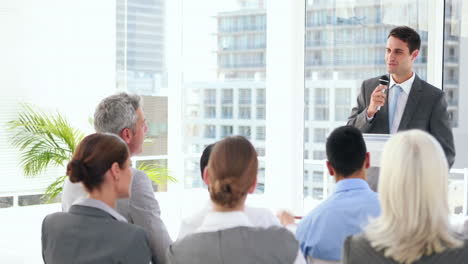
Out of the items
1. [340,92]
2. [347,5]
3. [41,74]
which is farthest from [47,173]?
[347,5]

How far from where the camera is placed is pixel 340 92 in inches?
243

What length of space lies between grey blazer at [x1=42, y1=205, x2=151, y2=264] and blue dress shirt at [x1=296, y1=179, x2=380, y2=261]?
63 centimetres

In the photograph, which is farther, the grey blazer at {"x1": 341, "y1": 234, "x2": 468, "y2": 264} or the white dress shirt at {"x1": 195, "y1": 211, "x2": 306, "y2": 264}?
the white dress shirt at {"x1": 195, "y1": 211, "x2": 306, "y2": 264}

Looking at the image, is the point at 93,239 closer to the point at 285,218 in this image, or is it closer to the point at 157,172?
the point at 285,218

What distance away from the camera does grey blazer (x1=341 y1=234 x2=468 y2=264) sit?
69.1 inches

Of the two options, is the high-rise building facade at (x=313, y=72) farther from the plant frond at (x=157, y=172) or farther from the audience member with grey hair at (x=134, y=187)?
the audience member with grey hair at (x=134, y=187)

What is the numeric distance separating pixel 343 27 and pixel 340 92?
0.65 meters

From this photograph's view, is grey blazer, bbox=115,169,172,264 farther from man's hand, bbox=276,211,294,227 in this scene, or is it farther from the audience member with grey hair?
man's hand, bbox=276,211,294,227

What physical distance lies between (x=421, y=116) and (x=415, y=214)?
7.19ft

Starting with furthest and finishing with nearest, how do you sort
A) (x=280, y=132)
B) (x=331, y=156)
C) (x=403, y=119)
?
(x=280, y=132)
(x=403, y=119)
(x=331, y=156)

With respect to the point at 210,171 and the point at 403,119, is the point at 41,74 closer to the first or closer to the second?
the point at 403,119

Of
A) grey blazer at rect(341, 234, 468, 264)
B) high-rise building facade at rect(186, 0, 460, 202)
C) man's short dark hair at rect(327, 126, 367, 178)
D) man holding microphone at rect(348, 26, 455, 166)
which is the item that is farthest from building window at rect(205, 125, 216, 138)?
grey blazer at rect(341, 234, 468, 264)

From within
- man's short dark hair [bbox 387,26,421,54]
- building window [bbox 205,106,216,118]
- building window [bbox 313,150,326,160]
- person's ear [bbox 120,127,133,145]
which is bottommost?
building window [bbox 313,150,326,160]

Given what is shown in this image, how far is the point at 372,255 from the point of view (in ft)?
5.89
